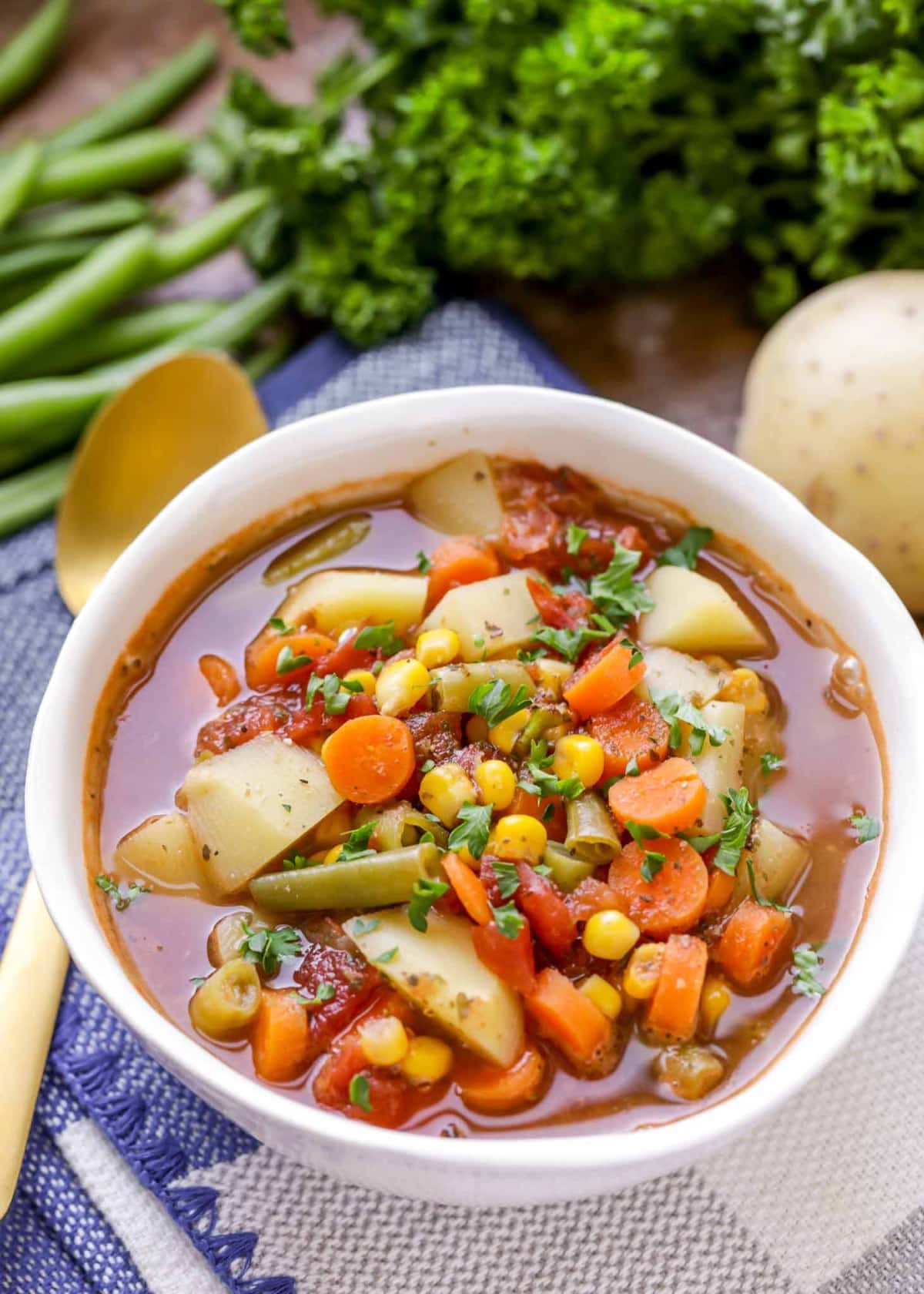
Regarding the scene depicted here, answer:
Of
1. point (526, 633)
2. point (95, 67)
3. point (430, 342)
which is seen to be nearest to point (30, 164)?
point (95, 67)

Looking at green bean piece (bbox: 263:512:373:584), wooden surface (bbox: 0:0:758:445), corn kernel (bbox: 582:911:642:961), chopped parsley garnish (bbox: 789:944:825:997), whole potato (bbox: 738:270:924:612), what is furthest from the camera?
wooden surface (bbox: 0:0:758:445)

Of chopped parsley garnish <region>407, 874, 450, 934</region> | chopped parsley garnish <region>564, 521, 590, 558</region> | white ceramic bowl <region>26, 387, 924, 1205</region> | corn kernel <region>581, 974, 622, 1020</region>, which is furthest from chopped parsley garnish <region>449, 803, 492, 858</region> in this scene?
chopped parsley garnish <region>564, 521, 590, 558</region>

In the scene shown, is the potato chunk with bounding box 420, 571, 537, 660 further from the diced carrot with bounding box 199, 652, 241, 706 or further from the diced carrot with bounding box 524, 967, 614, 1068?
the diced carrot with bounding box 524, 967, 614, 1068

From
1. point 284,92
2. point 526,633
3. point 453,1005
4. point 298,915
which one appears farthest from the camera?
point 284,92

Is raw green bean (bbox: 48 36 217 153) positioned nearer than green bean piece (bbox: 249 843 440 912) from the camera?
No

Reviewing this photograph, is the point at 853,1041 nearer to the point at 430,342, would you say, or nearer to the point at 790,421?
the point at 790,421
